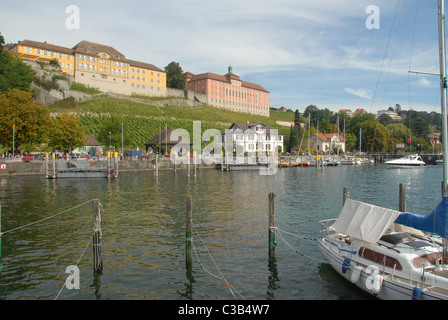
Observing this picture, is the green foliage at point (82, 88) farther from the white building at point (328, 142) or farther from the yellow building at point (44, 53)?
the white building at point (328, 142)

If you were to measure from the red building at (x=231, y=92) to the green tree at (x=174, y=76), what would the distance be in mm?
8627

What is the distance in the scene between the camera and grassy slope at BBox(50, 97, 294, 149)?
97750 mm

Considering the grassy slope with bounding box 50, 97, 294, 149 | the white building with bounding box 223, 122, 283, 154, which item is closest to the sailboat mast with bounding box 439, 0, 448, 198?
the white building with bounding box 223, 122, 283, 154

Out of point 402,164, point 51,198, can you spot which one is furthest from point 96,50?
point 402,164

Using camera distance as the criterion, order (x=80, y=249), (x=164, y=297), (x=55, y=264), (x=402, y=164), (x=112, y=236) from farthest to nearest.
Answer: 1. (x=402, y=164)
2. (x=112, y=236)
3. (x=80, y=249)
4. (x=55, y=264)
5. (x=164, y=297)

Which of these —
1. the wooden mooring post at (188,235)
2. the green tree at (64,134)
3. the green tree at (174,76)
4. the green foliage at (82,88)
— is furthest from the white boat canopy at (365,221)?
the green tree at (174,76)

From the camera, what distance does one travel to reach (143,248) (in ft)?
61.0

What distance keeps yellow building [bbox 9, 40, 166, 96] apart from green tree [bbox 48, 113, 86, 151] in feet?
150

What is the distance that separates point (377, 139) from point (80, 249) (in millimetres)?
132259

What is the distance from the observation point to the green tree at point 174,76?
154 m

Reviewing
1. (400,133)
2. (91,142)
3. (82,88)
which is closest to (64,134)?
(91,142)

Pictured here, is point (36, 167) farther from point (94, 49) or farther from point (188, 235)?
point (94, 49)
